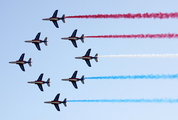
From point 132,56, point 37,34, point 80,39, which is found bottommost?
point 132,56

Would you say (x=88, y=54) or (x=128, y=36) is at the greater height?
(x=88, y=54)

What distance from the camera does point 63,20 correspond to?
86.6 m

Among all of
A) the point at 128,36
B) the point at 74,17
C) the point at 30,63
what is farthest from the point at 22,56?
the point at 128,36

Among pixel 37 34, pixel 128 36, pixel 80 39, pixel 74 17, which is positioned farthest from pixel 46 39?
pixel 128 36

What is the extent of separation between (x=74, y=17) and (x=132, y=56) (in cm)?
1795

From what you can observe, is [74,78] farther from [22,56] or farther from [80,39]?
[22,56]

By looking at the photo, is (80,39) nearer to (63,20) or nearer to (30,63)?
(63,20)

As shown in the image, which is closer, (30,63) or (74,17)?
(74,17)

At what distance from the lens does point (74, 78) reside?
8781 centimetres

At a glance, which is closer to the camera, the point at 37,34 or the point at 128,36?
the point at 128,36

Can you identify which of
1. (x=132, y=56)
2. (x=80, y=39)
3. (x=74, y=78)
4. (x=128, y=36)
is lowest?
(x=132, y=56)

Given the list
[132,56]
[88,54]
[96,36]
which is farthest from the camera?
[88,54]

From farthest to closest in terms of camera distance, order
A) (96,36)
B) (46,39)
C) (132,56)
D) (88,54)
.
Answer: (46,39)
(88,54)
(96,36)
(132,56)

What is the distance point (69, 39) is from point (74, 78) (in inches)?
353
